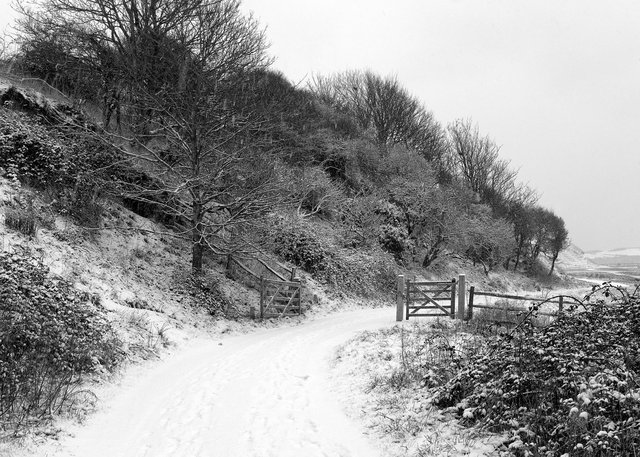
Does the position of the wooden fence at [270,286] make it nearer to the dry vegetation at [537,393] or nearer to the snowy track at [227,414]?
the snowy track at [227,414]

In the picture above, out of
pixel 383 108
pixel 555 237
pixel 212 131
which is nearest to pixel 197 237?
pixel 212 131

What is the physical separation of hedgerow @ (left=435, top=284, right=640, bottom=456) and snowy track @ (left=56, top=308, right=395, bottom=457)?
4.90ft

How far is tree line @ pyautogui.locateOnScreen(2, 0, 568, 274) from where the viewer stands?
552 inches

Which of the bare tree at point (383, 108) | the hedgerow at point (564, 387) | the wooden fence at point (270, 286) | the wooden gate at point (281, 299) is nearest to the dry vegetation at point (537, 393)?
the hedgerow at point (564, 387)

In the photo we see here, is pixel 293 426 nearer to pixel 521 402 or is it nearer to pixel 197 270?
pixel 521 402

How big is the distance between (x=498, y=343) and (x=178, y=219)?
14.0 meters

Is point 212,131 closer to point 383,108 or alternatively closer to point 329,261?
point 329,261

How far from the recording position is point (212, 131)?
13906 mm

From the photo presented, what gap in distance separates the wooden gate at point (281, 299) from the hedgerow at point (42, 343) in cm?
616

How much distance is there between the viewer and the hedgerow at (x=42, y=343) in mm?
5117

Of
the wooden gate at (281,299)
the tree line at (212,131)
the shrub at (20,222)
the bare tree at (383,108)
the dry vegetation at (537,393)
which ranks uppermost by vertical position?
the bare tree at (383,108)

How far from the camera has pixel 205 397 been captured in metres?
6.40

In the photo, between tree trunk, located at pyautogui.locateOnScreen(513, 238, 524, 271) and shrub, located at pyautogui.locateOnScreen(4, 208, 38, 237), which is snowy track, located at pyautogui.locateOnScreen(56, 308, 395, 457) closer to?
shrub, located at pyautogui.locateOnScreen(4, 208, 38, 237)

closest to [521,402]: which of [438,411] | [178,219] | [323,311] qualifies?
[438,411]
